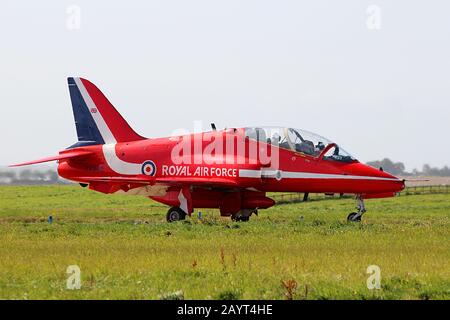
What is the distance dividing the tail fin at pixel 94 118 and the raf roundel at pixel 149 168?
6.88 ft

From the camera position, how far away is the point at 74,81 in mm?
38031

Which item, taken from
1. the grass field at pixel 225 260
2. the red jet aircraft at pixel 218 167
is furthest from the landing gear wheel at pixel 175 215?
the grass field at pixel 225 260

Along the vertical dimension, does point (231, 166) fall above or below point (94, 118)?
below

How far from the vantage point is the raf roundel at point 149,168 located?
1387 inches

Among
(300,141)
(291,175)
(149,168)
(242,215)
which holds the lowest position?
(242,215)

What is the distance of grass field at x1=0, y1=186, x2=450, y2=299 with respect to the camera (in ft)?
46.8

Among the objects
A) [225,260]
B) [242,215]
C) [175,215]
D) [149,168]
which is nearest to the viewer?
[225,260]

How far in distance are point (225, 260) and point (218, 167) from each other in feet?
51.7

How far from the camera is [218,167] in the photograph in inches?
1337

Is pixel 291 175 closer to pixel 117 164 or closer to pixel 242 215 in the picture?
pixel 242 215

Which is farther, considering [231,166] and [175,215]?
[175,215]

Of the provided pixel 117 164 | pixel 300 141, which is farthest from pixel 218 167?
pixel 117 164

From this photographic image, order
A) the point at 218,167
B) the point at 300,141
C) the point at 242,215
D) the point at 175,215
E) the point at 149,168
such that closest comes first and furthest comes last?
the point at 300,141
the point at 175,215
the point at 218,167
the point at 242,215
the point at 149,168
